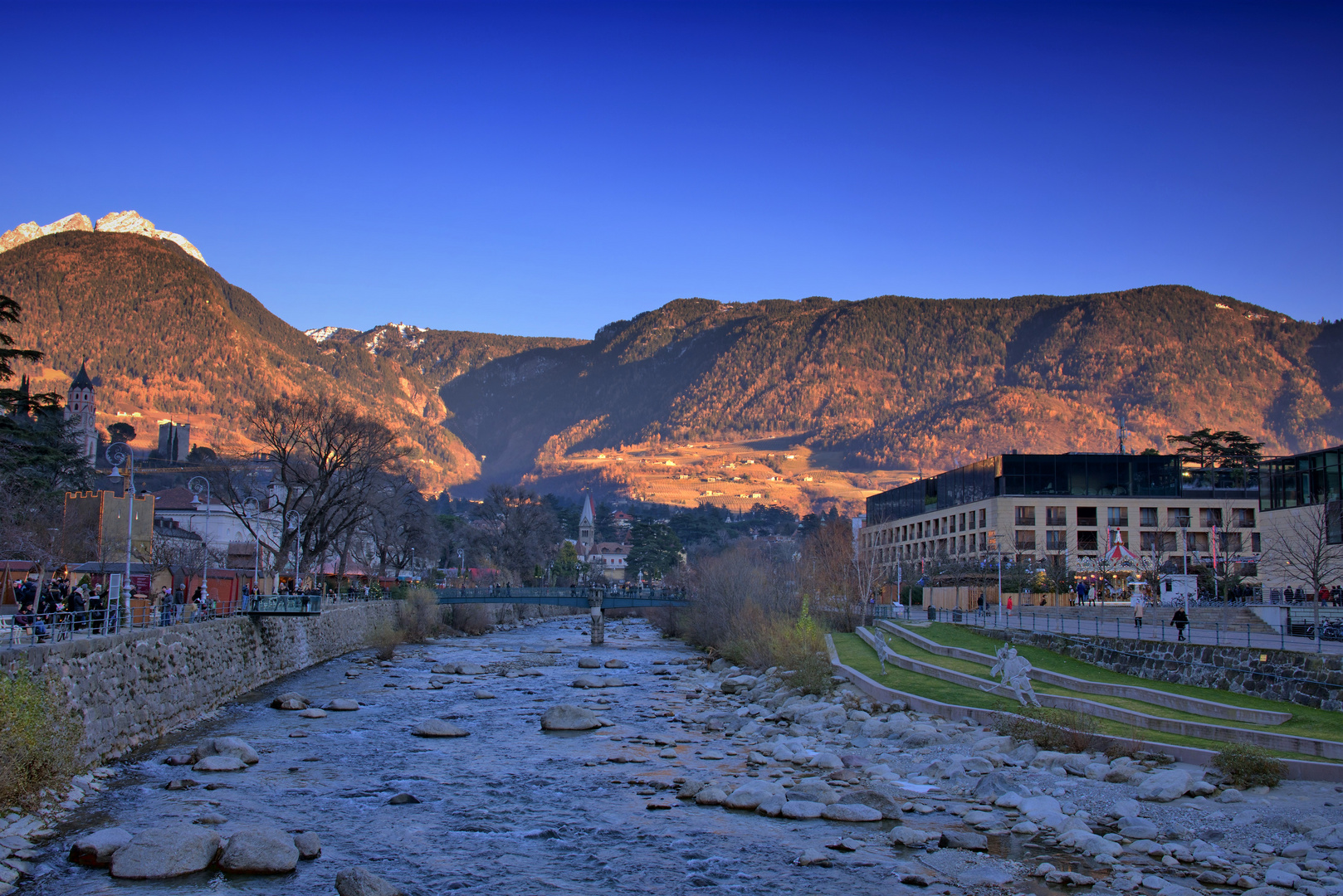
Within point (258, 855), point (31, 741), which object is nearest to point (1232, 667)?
point (258, 855)

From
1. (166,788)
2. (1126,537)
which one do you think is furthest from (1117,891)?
(1126,537)

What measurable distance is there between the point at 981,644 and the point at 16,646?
37441mm

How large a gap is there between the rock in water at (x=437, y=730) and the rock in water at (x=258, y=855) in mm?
16797

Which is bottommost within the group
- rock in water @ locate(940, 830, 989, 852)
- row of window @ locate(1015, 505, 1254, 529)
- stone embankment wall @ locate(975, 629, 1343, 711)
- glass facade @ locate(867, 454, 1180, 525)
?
rock in water @ locate(940, 830, 989, 852)

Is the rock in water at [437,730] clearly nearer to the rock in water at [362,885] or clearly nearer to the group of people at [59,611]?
the group of people at [59,611]

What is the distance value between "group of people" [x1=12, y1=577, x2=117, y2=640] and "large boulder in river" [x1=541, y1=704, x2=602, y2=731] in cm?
1494

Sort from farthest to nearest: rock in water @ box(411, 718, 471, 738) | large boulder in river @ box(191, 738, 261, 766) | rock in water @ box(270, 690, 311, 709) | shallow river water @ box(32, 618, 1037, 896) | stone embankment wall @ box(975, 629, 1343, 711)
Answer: rock in water @ box(270, 690, 311, 709)
rock in water @ box(411, 718, 471, 738)
large boulder in river @ box(191, 738, 261, 766)
stone embankment wall @ box(975, 629, 1343, 711)
shallow river water @ box(32, 618, 1037, 896)

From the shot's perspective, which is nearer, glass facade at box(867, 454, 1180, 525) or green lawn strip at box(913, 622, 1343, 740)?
green lawn strip at box(913, 622, 1343, 740)

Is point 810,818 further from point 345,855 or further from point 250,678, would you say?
point 250,678

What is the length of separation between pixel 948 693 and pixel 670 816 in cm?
1534

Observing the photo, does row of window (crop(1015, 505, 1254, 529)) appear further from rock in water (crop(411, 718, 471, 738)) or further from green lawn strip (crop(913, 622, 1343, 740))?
rock in water (crop(411, 718, 471, 738))

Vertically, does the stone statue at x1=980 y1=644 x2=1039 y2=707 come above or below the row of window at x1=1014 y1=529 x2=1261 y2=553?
below

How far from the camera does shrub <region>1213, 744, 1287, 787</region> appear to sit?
2264 cm

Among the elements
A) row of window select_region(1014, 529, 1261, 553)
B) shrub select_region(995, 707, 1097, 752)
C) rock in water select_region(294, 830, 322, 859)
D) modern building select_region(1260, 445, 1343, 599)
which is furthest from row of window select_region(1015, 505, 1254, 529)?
rock in water select_region(294, 830, 322, 859)
